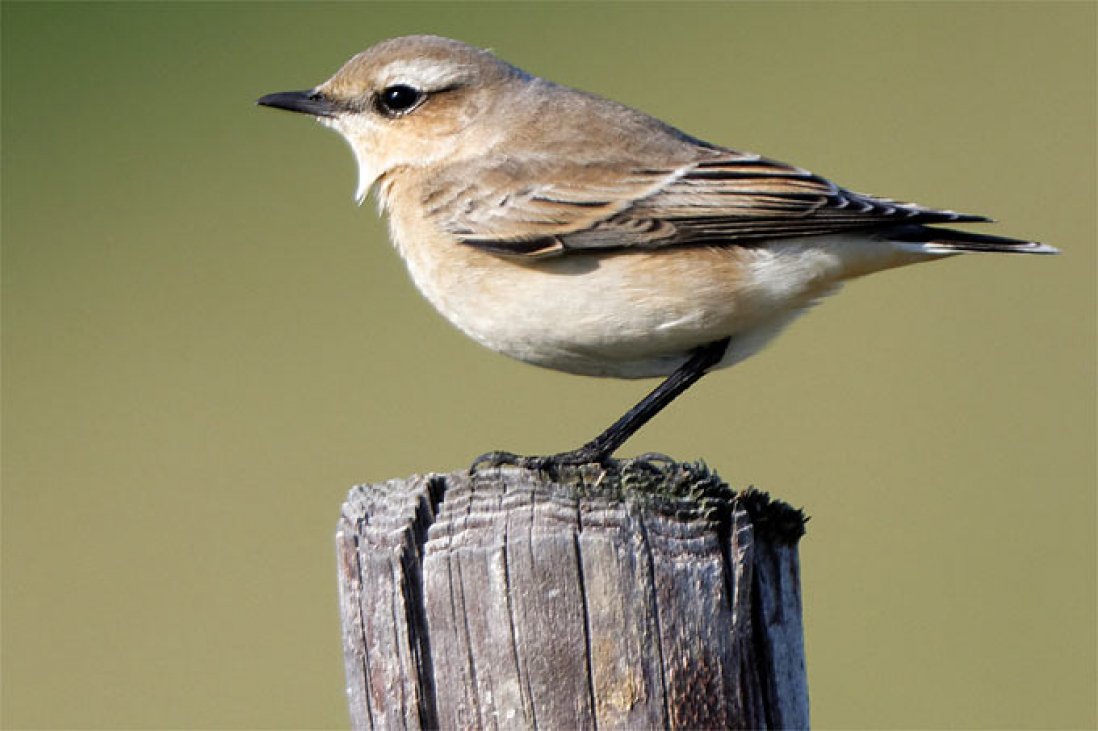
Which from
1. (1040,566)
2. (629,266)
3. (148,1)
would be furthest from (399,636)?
(148,1)

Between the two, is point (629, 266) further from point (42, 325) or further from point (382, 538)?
point (42, 325)

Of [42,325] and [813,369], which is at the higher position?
[42,325]

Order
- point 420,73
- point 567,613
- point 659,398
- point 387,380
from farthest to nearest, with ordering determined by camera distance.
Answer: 1. point 387,380
2. point 420,73
3. point 659,398
4. point 567,613

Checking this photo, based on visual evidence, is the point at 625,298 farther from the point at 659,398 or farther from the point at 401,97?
the point at 401,97

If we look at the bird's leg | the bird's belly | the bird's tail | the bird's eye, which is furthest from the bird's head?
the bird's tail

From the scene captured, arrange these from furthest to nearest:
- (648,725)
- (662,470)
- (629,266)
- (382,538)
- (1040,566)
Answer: (1040,566) < (629,266) < (662,470) < (382,538) < (648,725)

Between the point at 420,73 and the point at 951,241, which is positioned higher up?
the point at 420,73

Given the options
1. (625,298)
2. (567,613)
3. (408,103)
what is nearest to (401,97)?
(408,103)

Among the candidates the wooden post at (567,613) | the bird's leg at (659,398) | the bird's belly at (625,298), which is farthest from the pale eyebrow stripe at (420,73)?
the wooden post at (567,613)
